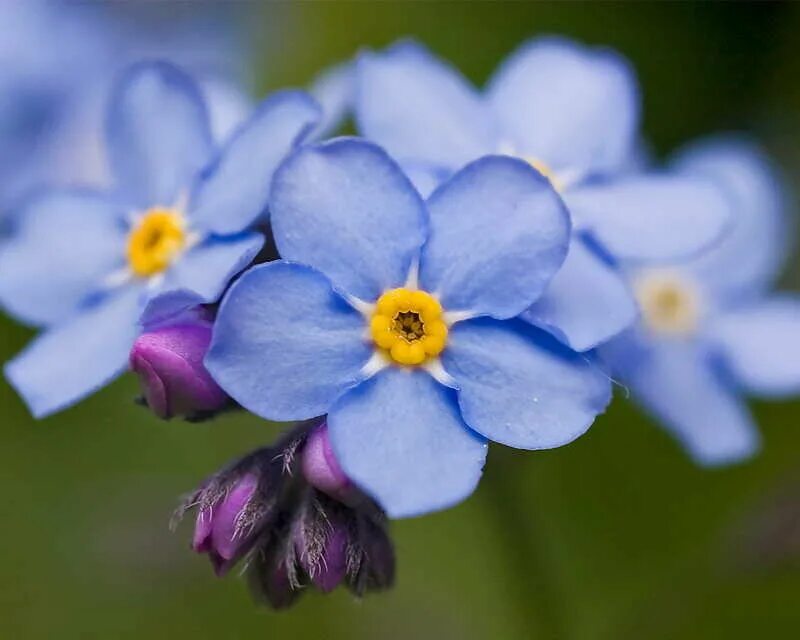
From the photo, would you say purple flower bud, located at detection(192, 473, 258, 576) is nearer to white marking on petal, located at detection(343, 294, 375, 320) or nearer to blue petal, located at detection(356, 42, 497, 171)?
white marking on petal, located at detection(343, 294, 375, 320)

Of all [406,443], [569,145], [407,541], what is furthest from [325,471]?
[407,541]

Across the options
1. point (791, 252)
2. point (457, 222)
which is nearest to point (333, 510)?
point (457, 222)

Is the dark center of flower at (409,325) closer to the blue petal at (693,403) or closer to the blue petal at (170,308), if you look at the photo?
the blue petal at (170,308)

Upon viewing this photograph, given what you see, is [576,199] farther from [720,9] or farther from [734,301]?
[720,9]

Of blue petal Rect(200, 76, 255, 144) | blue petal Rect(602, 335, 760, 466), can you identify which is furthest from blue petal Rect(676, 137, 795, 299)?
blue petal Rect(200, 76, 255, 144)

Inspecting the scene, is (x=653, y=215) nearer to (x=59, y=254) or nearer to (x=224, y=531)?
(x=224, y=531)

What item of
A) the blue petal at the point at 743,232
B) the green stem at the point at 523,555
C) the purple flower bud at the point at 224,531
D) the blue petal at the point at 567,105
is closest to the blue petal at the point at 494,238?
the purple flower bud at the point at 224,531
